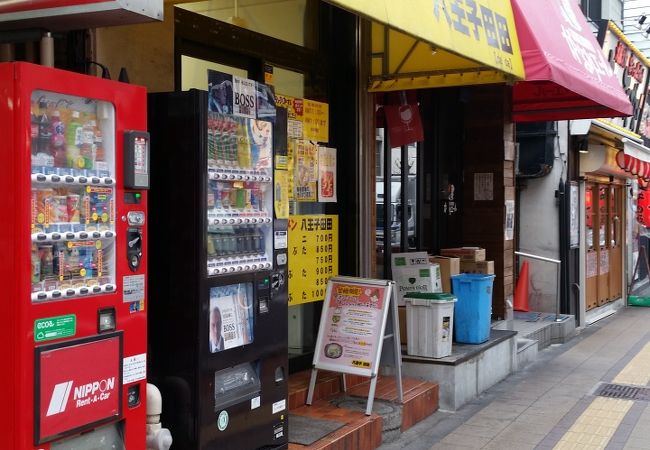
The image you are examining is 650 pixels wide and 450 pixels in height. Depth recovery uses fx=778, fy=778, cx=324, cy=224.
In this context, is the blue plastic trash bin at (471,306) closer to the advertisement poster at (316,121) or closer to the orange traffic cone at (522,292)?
the advertisement poster at (316,121)

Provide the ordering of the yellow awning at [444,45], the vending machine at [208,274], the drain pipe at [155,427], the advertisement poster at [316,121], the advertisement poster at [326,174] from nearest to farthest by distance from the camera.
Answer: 1. the drain pipe at [155,427]
2. the vending machine at [208,274]
3. the yellow awning at [444,45]
4. the advertisement poster at [316,121]
5. the advertisement poster at [326,174]

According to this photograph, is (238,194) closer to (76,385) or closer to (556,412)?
(76,385)

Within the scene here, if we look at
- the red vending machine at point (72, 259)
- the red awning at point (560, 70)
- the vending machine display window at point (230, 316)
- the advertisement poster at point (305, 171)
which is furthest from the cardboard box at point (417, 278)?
the red vending machine at point (72, 259)

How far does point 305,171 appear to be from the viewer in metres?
7.14

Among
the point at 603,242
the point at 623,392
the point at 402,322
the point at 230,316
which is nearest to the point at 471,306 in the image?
the point at 402,322

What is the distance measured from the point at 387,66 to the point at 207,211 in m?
3.93

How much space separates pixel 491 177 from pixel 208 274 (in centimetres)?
668

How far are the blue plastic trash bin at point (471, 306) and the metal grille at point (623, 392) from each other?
1480mm

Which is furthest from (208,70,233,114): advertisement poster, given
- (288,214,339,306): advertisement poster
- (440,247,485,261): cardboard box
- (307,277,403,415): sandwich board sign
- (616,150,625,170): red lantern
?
(616,150,625,170): red lantern

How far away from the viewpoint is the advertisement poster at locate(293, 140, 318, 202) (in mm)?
7016

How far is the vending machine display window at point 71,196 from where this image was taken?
3367mm

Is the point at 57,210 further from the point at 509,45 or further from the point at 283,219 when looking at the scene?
the point at 509,45

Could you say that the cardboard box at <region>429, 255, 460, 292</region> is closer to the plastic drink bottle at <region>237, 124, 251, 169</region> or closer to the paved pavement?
the paved pavement

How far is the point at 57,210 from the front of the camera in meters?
3.45
